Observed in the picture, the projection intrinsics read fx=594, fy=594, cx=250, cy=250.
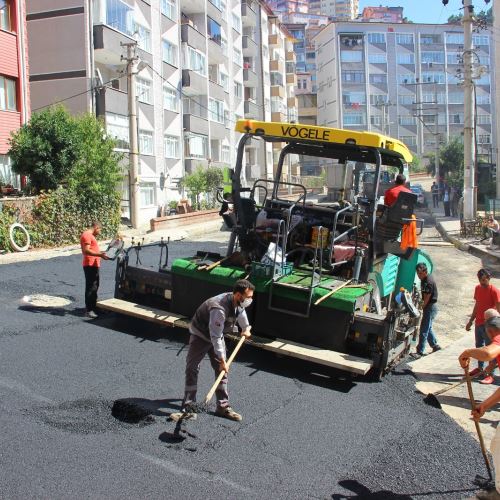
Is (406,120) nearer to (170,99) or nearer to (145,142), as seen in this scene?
(170,99)

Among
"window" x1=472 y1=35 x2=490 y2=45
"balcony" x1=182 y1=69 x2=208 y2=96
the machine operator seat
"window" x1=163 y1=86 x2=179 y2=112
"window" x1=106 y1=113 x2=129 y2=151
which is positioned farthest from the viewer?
"window" x1=472 y1=35 x2=490 y2=45

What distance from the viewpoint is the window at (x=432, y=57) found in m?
73.1

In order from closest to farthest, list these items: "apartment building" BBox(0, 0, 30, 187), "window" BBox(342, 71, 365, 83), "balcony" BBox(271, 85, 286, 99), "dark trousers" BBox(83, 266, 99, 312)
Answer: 1. "dark trousers" BBox(83, 266, 99, 312)
2. "apartment building" BBox(0, 0, 30, 187)
3. "balcony" BBox(271, 85, 286, 99)
4. "window" BBox(342, 71, 365, 83)

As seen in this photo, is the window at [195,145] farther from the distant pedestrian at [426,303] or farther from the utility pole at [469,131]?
the distant pedestrian at [426,303]

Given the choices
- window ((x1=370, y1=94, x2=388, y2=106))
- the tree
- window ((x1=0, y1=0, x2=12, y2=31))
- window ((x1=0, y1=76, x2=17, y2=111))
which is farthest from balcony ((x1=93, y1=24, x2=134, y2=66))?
window ((x1=370, y1=94, x2=388, y2=106))

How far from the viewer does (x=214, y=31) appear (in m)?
40.2

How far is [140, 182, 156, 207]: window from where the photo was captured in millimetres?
30109

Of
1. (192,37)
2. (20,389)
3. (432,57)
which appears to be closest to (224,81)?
(192,37)

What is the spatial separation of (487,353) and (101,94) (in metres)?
23.4

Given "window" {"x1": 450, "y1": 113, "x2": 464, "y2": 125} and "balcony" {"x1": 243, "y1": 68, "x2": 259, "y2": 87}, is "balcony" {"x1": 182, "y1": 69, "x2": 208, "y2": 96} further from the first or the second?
"window" {"x1": 450, "y1": 113, "x2": 464, "y2": 125}

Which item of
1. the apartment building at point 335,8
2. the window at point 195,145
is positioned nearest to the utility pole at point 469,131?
the window at point 195,145

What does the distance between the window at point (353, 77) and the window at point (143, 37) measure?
4487cm

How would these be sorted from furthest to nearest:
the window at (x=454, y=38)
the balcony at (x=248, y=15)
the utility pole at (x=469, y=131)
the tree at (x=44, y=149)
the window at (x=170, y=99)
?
the window at (x=454, y=38)
the balcony at (x=248, y=15)
the window at (x=170, y=99)
the utility pole at (x=469, y=131)
the tree at (x=44, y=149)

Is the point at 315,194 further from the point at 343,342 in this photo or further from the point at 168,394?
the point at 168,394
